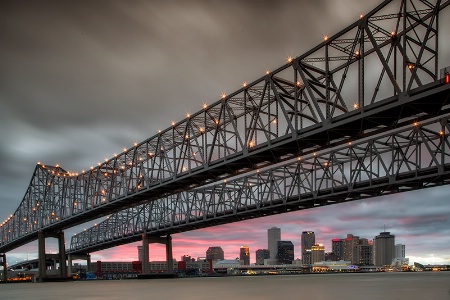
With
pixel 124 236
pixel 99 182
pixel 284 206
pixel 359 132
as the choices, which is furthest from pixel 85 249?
pixel 359 132

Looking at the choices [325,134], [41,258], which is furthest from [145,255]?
[325,134]

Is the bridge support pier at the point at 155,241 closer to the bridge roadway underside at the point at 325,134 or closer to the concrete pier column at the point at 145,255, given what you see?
the concrete pier column at the point at 145,255

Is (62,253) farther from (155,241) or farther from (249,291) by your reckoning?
(249,291)

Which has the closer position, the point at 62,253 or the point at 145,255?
the point at 62,253

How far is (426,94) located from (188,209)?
8789cm

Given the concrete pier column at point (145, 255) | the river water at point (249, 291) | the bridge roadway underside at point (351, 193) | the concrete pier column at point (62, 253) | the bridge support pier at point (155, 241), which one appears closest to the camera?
the river water at point (249, 291)

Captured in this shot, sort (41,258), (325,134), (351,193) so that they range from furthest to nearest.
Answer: (41,258)
(351,193)
(325,134)

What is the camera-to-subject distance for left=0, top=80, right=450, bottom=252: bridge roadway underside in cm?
2922

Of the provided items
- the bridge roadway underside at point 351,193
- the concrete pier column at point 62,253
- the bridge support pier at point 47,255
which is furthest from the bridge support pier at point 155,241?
the bridge support pier at point 47,255

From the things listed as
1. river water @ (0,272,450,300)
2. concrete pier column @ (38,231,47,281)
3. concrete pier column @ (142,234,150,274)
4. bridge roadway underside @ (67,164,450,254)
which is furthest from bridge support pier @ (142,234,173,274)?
river water @ (0,272,450,300)

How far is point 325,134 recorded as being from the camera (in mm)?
36656

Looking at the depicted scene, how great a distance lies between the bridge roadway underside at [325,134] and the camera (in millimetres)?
29219

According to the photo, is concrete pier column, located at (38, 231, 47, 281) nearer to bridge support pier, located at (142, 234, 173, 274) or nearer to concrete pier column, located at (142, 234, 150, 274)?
concrete pier column, located at (142, 234, 150, 274)

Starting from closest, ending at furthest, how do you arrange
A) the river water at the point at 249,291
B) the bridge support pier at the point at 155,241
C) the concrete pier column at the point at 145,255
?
1. the river water at the point at 249,291
2. the concrete pier column at the point at 145,255
3. the bridge support pier at the point at 155,241
